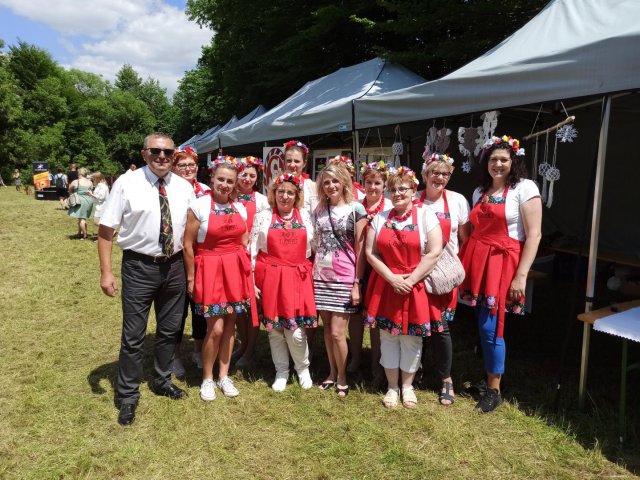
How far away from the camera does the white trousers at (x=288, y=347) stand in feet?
10.2

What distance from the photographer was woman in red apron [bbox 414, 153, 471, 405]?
286cm

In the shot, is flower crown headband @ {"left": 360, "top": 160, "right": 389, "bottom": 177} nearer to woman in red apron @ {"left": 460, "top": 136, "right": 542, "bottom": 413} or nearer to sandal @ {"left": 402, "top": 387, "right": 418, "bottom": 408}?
woman in red apron @ {"left": 460, "top": 136, "right": 542, "bottom": 413}

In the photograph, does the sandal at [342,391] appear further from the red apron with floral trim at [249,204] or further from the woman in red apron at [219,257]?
the red apron with floral trim at [249,204]

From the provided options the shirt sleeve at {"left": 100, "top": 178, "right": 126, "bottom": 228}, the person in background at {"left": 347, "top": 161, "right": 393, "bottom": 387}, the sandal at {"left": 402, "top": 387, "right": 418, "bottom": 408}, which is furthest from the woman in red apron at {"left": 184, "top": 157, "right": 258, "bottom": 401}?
the sandal at {"left": 402, "top": 387, "right": 418, "bottom": 408}

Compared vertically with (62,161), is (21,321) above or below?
below

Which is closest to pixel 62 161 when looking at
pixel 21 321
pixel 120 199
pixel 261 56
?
pixel 261 56

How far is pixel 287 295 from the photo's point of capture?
2957 mm

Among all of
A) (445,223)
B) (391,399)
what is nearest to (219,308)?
(391,399)

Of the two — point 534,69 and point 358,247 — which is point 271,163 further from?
point 534,69

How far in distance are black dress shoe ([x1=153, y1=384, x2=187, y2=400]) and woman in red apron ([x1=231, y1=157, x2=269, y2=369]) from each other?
58 cm

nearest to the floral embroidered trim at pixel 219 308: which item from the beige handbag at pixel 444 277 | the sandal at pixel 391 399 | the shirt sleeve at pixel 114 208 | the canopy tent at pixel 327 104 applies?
the shirt sleeve at pixel 114 208

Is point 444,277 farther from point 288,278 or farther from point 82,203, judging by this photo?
point 82,203

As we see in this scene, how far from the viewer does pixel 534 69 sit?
2.75 meters

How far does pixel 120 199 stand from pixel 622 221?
603 cm
